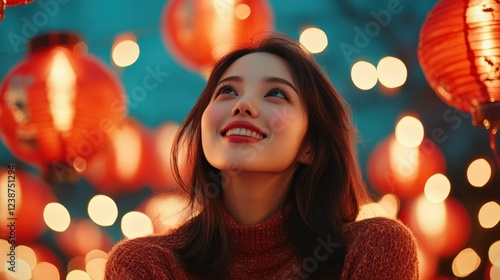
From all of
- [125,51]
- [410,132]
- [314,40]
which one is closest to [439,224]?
[410,132]

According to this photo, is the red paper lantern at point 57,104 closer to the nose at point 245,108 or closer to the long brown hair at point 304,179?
the long brown hair at point 304,179

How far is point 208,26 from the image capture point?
2725 millimetres

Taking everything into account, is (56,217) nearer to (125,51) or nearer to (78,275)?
(78,275)

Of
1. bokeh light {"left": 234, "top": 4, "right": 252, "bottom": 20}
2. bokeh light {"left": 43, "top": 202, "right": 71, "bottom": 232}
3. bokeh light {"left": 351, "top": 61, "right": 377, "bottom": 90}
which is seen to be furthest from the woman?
bokeh light {"left": 43, "top": 202, "right": 71, "bottom": 232}

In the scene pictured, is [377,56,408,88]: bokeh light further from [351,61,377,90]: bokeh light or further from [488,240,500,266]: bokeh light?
[488,240,500,266]: bokeh light

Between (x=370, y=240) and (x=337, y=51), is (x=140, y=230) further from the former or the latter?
(x=370, y=240)

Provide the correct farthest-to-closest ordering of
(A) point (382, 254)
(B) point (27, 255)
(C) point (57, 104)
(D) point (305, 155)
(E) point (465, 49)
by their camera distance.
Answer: (B) point (27, 255) → (C) point (57, 104) → (E) point (465, 49) → (D) point (305, 155) → (A) point (382, 254)

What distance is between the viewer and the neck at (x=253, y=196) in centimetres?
138

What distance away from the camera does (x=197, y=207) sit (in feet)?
4.99

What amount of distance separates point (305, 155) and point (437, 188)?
2398 millimetres

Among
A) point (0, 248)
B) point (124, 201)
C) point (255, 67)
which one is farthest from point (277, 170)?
point (0, 248)

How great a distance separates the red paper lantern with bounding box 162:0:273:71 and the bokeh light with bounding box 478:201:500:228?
1689mm

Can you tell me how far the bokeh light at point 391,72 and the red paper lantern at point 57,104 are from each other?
1.56 meters

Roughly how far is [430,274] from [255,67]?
261cm
